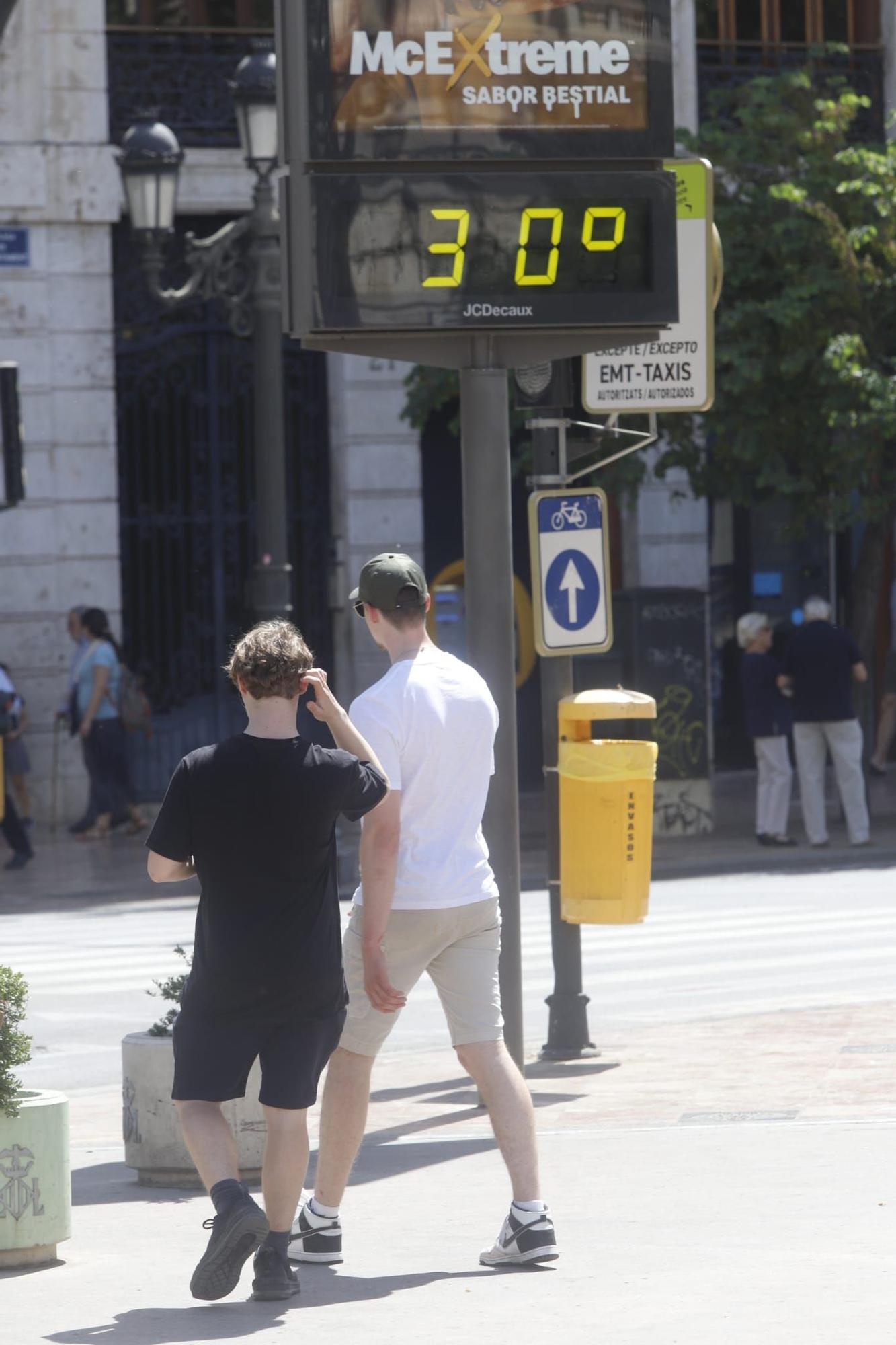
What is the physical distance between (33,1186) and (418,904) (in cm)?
122

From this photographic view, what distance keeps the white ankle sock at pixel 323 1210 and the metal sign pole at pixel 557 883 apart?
3.25 meters

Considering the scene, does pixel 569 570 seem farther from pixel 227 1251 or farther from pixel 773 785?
pixel 773 785

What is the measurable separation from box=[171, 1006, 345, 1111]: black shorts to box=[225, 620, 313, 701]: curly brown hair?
780mm

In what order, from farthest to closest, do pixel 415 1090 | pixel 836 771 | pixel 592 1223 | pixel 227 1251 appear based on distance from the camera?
pixel 836 771 < pixel 415 1090 < pixel 592 1223 < pixel 227 1251

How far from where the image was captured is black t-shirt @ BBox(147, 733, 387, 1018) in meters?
5.61

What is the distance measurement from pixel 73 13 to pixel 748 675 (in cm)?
873

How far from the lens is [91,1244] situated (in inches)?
250

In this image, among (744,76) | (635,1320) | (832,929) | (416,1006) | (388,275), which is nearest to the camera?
(635,1320)

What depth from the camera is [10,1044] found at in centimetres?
609

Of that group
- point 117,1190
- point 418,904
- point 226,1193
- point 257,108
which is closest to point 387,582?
point 418,904

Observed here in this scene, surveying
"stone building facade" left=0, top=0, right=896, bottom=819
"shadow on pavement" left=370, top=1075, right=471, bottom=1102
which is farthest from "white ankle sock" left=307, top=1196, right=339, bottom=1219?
"stone building facade" left=0, top=0, right=896, bottom=819

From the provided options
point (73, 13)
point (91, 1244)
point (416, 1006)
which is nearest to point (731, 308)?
point (73, 13)

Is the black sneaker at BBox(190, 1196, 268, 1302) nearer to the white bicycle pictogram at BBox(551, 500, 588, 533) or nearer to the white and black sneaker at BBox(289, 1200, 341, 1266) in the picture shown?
the white and black sneaker at BBox(289, 1200, 341, 1266)

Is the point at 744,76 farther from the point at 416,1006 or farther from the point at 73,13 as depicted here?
the point at 416,1006
